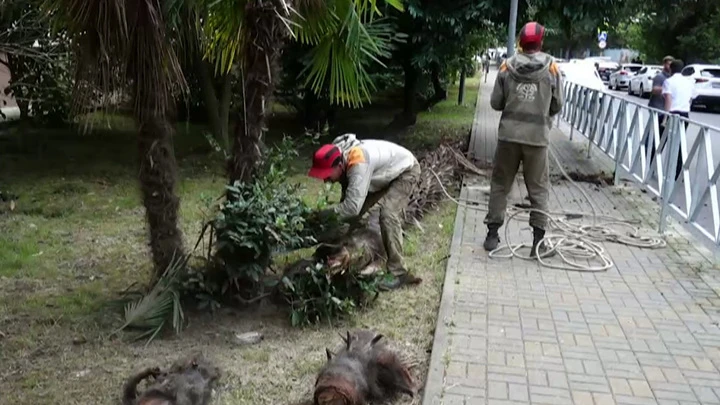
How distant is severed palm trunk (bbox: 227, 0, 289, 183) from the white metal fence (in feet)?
13.6

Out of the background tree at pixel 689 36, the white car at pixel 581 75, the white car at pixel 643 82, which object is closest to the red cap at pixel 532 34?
the white car at pixel 581 75

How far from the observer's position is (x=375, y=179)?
5816 mm

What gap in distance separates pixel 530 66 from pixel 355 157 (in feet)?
6.96

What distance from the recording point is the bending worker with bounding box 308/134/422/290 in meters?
5.26

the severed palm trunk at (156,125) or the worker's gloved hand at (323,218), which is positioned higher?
the severed palm trunk at (156,125)

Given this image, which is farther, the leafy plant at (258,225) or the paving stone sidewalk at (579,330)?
the leafy plant at (258,225)

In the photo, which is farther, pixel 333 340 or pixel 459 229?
pixel 459 229

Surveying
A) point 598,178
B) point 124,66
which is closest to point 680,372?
point 124,66

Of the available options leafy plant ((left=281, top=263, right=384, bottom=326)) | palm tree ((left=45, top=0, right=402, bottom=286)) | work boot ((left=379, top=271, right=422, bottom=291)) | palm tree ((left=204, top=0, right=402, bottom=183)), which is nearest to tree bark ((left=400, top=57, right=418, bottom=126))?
palm tree ((left=204, top=0, right=402, bottom=183))

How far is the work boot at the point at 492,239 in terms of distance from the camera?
6876 mm

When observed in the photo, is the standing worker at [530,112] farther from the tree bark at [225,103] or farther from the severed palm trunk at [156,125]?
the tree bark at [225,103]

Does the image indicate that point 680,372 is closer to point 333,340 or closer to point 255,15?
point 333,340

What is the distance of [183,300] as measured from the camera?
5.13 metres

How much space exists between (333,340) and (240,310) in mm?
818
